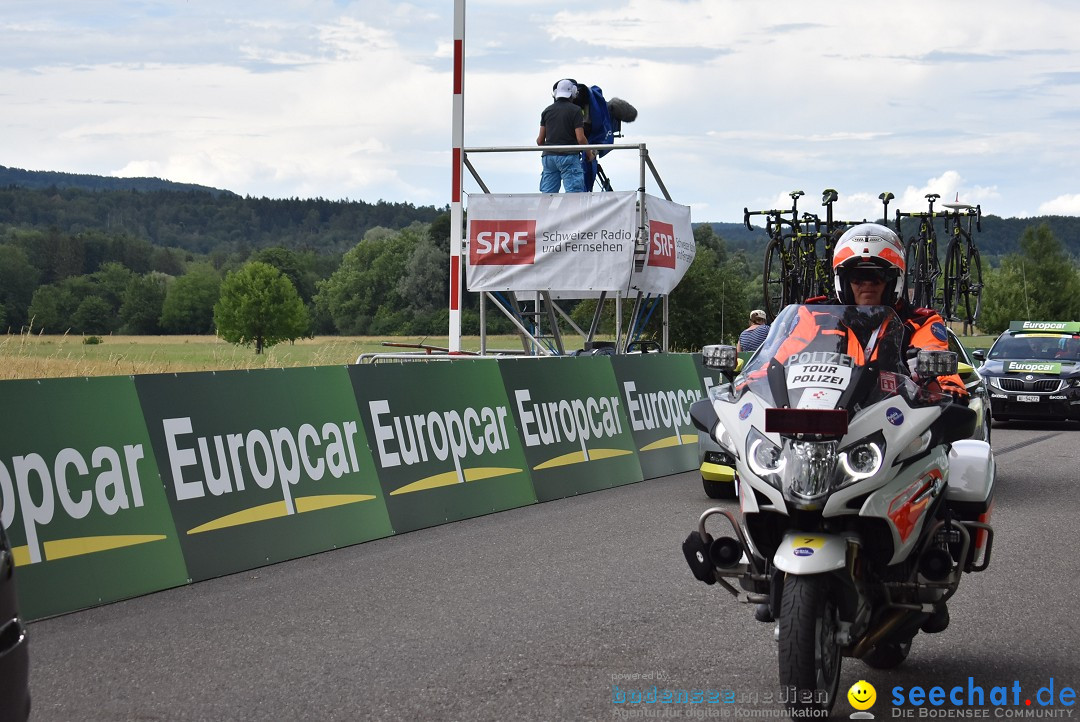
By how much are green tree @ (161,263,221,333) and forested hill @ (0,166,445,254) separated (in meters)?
22.6

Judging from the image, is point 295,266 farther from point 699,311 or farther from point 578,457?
point 578,457

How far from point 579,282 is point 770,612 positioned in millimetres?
13563

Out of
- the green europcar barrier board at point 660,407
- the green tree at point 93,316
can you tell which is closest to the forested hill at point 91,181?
the green tree at point 93,316

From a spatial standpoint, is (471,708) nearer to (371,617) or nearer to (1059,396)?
(371,617)

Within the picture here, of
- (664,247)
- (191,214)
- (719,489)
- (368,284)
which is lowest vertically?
(368,284)

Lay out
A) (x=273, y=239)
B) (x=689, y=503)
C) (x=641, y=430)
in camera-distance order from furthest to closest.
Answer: (x=273, y=239) < (x=641, y=430) < (x=689, y=503)

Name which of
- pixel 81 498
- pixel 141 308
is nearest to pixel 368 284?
pixel 141 308

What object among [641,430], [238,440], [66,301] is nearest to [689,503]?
[641,430]

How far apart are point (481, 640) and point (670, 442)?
9.12 metres

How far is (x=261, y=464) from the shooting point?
9.02 m

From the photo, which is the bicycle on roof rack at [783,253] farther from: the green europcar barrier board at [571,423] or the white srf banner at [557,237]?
the green europcar barrier board at [571,423]

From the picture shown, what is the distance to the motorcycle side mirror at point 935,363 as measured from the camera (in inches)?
199

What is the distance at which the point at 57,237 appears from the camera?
104 metres

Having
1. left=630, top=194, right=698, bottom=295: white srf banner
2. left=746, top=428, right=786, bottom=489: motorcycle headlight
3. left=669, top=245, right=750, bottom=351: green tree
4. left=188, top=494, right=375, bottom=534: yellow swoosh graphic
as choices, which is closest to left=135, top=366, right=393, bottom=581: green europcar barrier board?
left=188, top=494, right=375, bottom=534: yellow swoosh graphic
